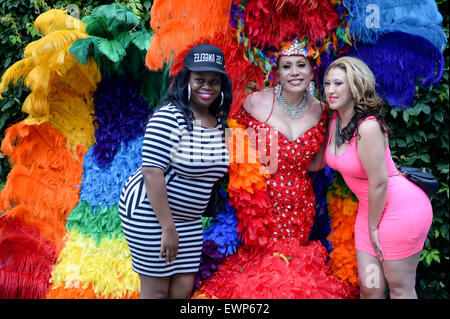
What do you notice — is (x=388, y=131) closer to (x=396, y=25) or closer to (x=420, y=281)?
(x=396, y=25)

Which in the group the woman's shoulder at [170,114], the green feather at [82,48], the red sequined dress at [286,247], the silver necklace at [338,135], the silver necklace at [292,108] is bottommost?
the red sequined dress at [286,247]

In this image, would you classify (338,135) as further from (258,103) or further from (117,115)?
(117,115)

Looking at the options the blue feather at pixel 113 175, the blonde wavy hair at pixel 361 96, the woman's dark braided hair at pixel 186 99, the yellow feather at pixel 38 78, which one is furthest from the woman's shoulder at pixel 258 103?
the yellow feather at pixel 38 78

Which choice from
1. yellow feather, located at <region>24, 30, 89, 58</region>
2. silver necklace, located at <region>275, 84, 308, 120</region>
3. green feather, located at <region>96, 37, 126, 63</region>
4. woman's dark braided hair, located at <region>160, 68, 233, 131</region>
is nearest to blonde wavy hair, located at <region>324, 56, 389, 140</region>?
silver necklace, located at <region>275, 84, 308, 120</region>

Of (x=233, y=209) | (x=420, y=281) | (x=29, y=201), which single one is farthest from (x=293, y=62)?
(x=420, y=281)

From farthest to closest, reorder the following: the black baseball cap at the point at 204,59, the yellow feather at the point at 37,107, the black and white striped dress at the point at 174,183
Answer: the yellow feather at the point at 37,107 → the black baseball cap at the point at 204,59 → the black and white striped dress at the point at 174,183

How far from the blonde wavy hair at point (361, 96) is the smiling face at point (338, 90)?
24 millimetres

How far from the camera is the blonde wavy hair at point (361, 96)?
Result: 2033 mm

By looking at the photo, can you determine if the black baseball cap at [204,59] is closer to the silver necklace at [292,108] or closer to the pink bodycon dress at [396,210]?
the silver necklace at [292,108]

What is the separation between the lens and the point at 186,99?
1955 millimetres

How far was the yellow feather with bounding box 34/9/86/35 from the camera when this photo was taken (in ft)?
8.04

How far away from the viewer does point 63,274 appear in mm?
2498

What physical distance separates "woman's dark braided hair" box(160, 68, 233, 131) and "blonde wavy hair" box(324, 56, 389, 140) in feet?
2.01
